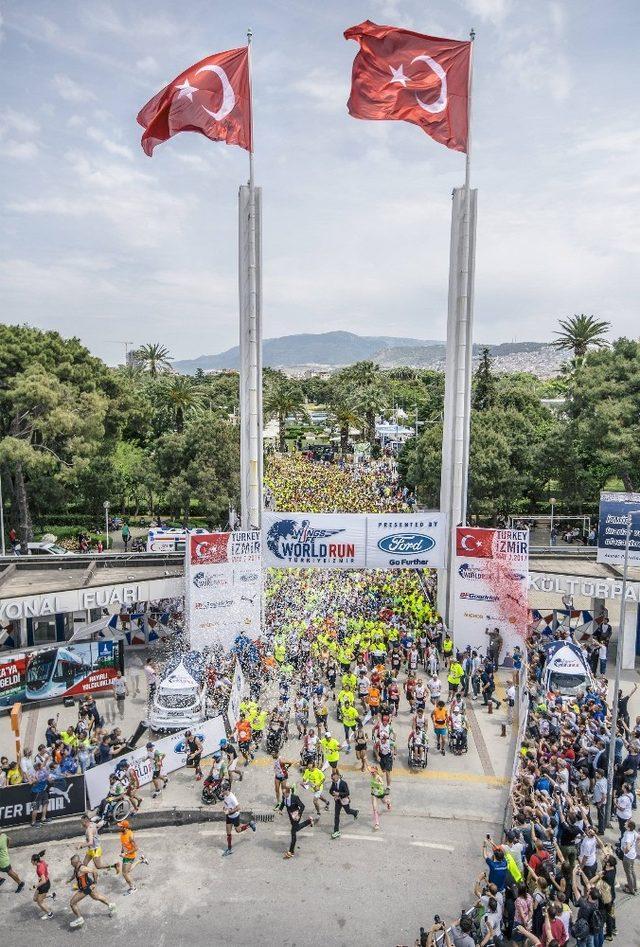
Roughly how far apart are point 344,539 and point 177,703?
7941 mm

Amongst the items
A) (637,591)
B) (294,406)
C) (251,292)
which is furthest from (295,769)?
(294,406)

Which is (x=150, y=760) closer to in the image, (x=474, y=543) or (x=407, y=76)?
(x=474, y=543)

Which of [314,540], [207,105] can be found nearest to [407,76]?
[207,105]

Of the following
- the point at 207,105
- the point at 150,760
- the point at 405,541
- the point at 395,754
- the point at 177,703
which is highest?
the point at 207,105

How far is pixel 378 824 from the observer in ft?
42.9

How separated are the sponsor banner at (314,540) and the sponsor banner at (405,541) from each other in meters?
0.36

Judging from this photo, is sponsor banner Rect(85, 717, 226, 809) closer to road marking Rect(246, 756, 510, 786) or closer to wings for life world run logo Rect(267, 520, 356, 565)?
road marking Rect(246, 756, 510, 786)

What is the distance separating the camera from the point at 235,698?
55.1ft

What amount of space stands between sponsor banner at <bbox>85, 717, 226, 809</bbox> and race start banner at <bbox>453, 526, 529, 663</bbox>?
29.7 ft

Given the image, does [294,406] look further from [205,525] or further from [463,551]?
[463,551]

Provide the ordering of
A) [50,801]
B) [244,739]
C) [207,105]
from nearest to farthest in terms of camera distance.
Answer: [50,801], [244,739], [207,105]

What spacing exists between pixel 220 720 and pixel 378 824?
4418 millimetres

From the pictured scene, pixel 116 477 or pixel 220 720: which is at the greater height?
pixel 116 477

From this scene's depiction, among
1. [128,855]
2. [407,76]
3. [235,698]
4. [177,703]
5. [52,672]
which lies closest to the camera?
[128,855]
